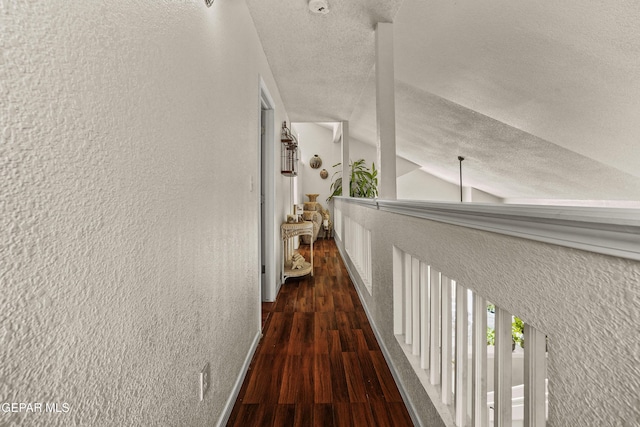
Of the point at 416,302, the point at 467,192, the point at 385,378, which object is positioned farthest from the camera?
the point at 467,192

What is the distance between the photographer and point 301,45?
251 cm

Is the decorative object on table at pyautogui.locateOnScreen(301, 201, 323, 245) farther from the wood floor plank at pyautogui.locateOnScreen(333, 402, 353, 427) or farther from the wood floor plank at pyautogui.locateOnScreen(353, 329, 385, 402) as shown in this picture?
the wood floor plank at pyautogui.locateOnScreen(333, 402, 353, 427)

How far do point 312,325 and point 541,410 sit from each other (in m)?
1.88

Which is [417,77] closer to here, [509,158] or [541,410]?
[509,158]

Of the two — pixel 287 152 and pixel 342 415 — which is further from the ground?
pixel 287 152

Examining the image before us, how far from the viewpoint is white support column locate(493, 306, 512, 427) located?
779 mm

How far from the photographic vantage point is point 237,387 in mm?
1564

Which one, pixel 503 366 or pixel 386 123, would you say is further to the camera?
pixel 386 123

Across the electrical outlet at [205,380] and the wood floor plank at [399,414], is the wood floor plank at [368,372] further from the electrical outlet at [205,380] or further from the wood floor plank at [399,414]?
the electrical outlet at [205,380]

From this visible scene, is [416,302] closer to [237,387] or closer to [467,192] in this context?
[237,387]

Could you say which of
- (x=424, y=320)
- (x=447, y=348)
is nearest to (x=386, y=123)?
(x=424, y=320)

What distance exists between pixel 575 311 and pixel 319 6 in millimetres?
2171

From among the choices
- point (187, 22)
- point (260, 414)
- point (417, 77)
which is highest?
point (417, 77)

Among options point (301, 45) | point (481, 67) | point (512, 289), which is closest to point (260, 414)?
point (512, 289)
